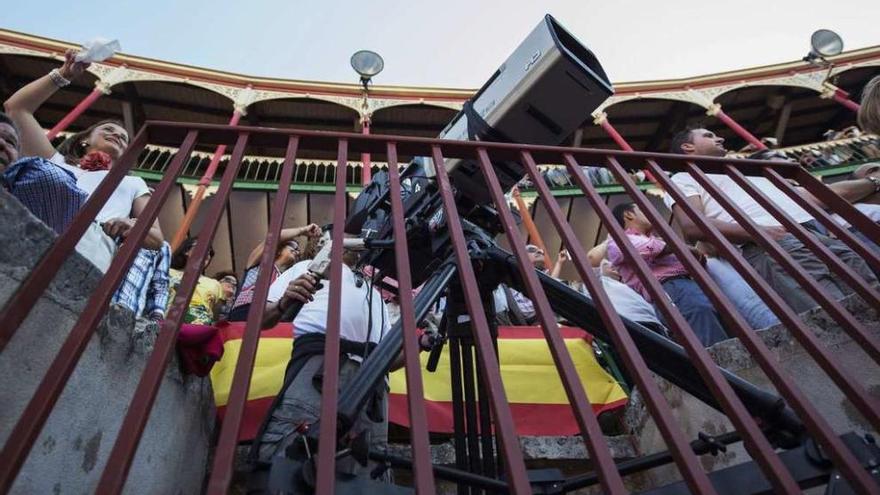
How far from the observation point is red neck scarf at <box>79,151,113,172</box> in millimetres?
2684

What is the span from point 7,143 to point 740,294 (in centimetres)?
274

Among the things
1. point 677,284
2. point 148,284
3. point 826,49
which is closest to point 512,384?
point 677,284

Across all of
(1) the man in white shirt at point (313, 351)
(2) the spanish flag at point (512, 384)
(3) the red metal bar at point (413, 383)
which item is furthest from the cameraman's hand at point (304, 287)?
(2) the spanish flag at point (512, 384)

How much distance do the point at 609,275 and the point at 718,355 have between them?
4.87ft

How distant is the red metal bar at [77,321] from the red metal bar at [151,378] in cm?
10

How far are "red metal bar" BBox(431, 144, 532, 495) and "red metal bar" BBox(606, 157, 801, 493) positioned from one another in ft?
1.26

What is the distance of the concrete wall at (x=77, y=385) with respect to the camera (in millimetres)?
1233

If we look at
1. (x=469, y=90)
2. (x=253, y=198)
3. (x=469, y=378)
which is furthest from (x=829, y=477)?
(x=469, y=90)

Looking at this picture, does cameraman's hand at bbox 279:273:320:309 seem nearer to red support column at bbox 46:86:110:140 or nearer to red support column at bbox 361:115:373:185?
red support column at bbox 361:115:373:185

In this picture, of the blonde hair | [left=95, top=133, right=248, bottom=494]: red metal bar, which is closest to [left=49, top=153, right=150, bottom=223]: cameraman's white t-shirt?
[left=95, top=133, right=248, bottom=494]: red metal bar

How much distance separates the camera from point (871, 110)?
2162mm

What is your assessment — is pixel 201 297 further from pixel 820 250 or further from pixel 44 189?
pixel 820 250

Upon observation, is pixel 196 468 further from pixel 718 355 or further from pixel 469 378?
pixel 718 355

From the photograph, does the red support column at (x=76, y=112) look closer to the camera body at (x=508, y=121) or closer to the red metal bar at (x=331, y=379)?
the camera body at (x=508, y=121)
